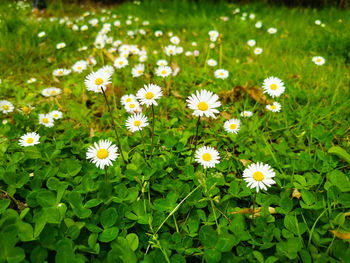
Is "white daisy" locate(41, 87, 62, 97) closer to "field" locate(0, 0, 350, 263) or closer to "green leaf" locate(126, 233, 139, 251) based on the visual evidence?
"field" locate(0, 0, 350, 263)

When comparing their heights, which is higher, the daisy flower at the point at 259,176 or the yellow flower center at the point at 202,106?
the yellow flower center at the point at 202,106

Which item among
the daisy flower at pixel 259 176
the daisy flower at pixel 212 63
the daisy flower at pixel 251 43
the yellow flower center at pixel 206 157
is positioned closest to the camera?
the daisy flower at pixel 259 176

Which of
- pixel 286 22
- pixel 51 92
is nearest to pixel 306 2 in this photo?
pixel 286 22

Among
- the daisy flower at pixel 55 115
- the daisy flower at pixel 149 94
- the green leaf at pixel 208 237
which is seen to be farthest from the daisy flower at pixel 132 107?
the green leaf at pixel 208 237

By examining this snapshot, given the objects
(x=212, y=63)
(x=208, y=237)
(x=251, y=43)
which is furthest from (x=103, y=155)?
(x=251, y=43)

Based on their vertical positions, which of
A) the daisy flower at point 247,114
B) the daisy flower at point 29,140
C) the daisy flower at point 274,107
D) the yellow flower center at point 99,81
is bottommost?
the daisy flower at point 247,114

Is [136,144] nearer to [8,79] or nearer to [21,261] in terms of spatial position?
[21,261]

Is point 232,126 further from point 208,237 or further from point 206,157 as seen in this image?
point 208,237

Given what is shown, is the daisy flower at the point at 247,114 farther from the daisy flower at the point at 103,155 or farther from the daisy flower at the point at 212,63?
the daisy flower at the point at 103,155
